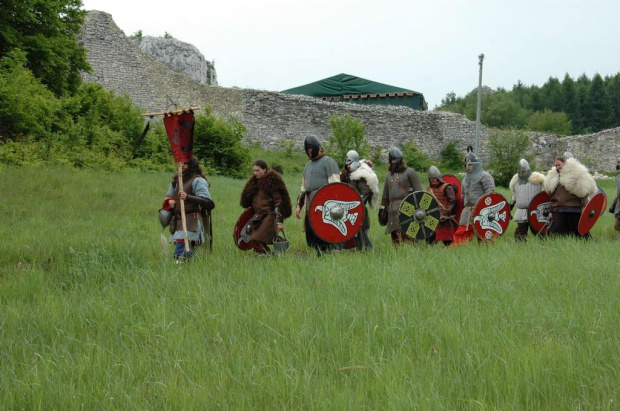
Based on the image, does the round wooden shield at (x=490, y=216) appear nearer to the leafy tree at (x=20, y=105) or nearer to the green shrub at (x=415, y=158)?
the leafy tree at (x=20, y=105)

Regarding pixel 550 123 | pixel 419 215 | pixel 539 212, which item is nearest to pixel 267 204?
pixel 419 215

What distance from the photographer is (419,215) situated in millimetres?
8320

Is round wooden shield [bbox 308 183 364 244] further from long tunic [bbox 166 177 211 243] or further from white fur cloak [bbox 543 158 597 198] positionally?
white fur cloak [bbox 543 158 597 198]

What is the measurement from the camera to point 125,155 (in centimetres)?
1698

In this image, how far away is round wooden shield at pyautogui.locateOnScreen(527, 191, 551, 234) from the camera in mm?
9188

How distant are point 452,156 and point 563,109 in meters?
52.7

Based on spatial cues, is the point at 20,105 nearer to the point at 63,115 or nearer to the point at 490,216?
the point at 63,115

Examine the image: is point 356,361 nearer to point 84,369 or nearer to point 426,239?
point 84,369

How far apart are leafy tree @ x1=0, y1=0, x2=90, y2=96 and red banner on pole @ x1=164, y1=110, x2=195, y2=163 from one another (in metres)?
11.3

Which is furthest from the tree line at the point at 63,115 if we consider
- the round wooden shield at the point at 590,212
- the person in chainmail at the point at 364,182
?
the round wooden shield at the point at 590,212

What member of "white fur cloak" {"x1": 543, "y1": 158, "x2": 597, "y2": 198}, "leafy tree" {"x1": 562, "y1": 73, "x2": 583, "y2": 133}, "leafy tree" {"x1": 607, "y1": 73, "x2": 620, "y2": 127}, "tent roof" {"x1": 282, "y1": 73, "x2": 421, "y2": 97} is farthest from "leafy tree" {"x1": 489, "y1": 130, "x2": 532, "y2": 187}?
"leafy tree" {"x1": 607, "y1": 73, "x2": 620, "y2": 127}

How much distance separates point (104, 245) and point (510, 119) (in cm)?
7442

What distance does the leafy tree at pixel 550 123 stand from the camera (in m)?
65.1

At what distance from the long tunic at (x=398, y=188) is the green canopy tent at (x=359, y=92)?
25684 mm
